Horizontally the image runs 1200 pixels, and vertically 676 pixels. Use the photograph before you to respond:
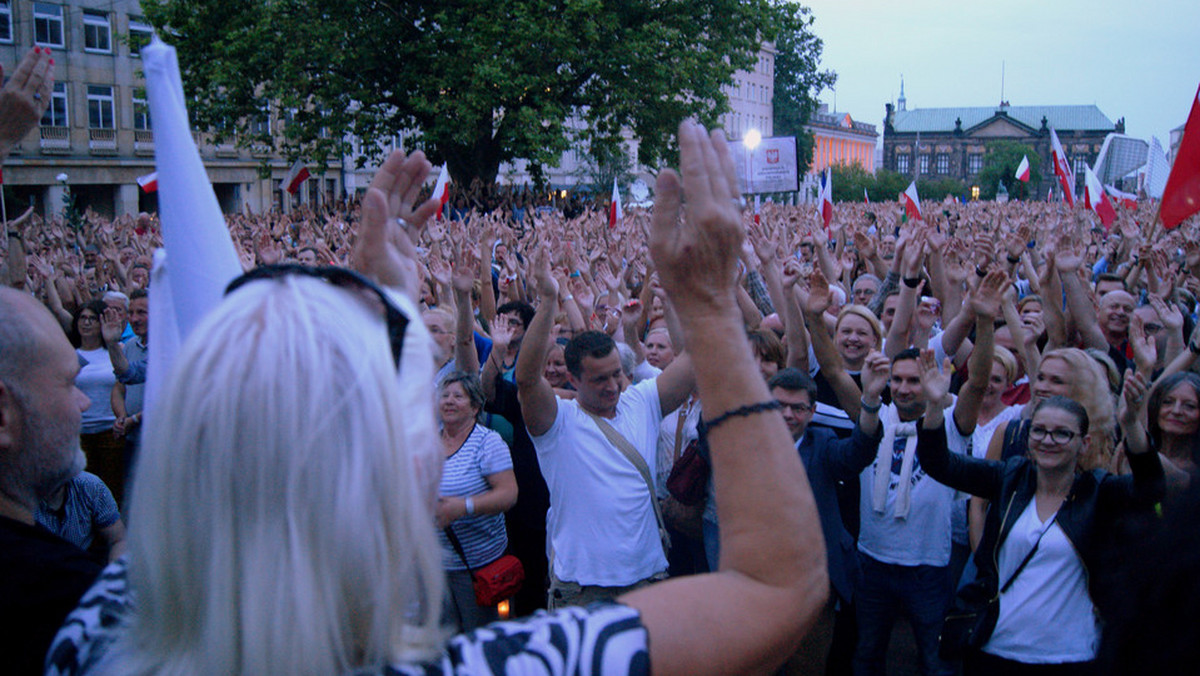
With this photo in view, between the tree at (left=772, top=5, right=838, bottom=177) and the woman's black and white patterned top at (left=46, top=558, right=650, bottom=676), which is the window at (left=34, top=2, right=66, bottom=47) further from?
the tree at (left=772, top=5, right=838, bottom=177)

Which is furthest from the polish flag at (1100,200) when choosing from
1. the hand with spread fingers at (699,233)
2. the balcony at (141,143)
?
the balcony at (141,143)

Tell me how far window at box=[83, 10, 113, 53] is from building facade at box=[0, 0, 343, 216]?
0.04 metres

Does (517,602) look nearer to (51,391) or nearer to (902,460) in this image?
(902,460)

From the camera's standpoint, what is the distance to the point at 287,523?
98cm

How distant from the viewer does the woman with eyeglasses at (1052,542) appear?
3.15 meters

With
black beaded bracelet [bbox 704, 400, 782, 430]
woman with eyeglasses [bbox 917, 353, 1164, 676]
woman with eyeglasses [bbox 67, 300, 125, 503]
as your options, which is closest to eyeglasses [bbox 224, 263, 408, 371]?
black beaded bracelet [bbox 704, 400, 782, 430]

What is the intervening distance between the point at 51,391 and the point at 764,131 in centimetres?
7847

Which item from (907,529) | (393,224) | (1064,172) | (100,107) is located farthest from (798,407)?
(100,107)

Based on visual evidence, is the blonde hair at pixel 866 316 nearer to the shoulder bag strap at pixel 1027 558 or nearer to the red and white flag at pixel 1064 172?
the shoulder bag strap at pixel 1027 558

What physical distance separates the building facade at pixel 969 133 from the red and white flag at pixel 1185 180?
10814cm

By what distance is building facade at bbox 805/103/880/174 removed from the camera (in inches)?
3844

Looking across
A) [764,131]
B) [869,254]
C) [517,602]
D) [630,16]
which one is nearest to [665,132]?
[630,16]

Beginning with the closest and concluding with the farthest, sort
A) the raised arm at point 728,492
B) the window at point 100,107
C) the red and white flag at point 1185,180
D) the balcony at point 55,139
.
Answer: the raised arm at point 728,492 → the red and white flag at point 1185,180 → the balcony at point 55,139 → the window at point 100,107

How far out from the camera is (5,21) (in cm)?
3216
